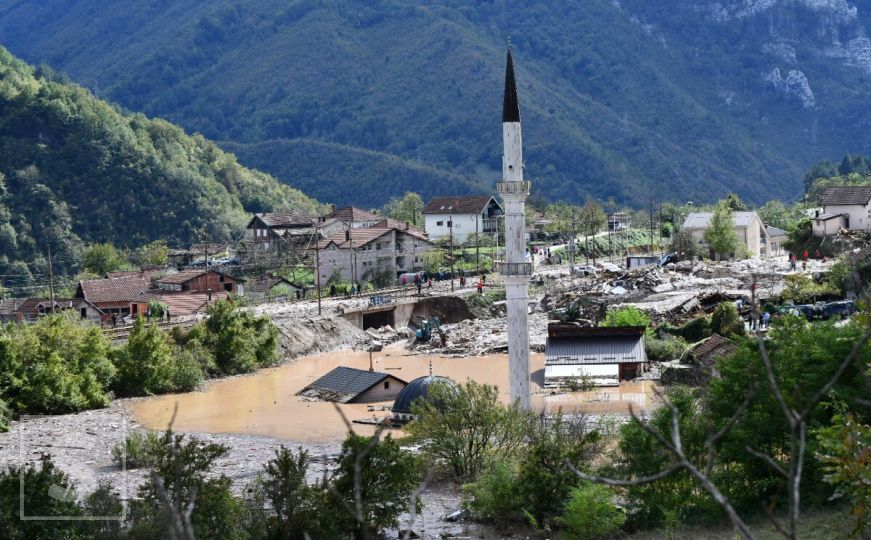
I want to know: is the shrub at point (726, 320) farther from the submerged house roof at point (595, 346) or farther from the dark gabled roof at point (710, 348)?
the submerged house roof at point (595, 346)

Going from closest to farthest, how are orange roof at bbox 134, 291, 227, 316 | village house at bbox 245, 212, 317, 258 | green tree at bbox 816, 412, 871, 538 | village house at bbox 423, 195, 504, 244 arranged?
green tree at bbox 816, 412, 871, 538 < orange roof at bbox 134, 291, 227, 316 < village house at bbox 245, 212, 317, 258 < village house at bbox 423, 195, 504, 244

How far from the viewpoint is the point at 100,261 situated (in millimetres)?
86312

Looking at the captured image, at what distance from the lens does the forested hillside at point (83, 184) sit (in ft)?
310

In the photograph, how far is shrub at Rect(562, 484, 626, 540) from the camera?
22.8 meters

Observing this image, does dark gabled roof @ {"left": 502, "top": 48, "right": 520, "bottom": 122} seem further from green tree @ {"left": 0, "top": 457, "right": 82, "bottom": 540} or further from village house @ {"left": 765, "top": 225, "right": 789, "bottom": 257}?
village house @ {"left": 765, "top": 225, "right": 789, "bottom": 257}

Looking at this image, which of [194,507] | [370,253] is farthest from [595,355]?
[370,253]

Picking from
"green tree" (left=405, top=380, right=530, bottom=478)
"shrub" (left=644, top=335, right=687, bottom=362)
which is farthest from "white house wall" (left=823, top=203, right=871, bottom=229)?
"green tree" (left=405, top=380, right=530, bottom=478)

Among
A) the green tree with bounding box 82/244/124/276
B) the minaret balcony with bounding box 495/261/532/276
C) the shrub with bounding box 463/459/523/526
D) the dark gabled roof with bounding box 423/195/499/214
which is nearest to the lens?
the shrub with bounding box 463/459/523/526

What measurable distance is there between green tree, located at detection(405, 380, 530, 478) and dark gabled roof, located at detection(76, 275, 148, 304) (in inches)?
1432

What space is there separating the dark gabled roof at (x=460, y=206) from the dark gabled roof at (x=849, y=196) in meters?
28.7

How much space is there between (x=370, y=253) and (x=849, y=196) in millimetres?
28250

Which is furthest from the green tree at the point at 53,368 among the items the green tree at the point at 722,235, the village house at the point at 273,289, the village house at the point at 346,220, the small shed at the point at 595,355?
the village house at the point at 346,220

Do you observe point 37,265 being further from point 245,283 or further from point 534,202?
point 534,202

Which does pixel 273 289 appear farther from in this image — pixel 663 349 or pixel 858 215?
pixel 858 215
